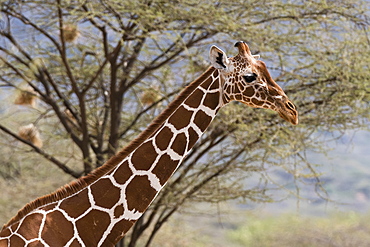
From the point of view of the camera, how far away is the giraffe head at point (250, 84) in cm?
Result: 215

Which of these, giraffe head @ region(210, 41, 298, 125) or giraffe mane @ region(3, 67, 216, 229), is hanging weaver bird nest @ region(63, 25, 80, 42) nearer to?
giraffe mane @ region(3, 67, 216, 229)

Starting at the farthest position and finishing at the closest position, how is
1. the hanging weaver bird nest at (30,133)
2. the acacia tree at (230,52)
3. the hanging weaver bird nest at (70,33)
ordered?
the hanging weaver bird nest at (30,133), the hanging weaver bird nest at (70,33), the acacia tree at (230,52)

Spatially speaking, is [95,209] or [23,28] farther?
[23,28]

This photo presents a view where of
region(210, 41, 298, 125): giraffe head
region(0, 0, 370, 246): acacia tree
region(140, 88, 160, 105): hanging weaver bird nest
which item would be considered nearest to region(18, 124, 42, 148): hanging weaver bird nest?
region(0, 0, 370, 246): acacia tree

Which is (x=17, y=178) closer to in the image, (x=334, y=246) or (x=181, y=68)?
(x=181, y=68)

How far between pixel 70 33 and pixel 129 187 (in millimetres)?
3302

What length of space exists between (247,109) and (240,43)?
2.83 metres

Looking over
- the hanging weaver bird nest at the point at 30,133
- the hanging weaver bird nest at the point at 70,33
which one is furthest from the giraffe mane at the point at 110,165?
the hanging weaver bird nest at the point at 30,133

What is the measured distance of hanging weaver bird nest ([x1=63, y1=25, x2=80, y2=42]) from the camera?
521cm

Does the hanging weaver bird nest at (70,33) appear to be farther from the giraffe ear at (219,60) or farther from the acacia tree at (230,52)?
the giraffe ear at (219,60)

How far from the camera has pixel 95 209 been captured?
2.24 metres

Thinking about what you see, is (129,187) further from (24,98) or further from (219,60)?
(24,98)

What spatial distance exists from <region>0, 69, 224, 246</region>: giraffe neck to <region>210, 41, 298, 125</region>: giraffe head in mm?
54

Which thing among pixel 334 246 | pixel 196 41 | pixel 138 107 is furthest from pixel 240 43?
pixel 334 246
